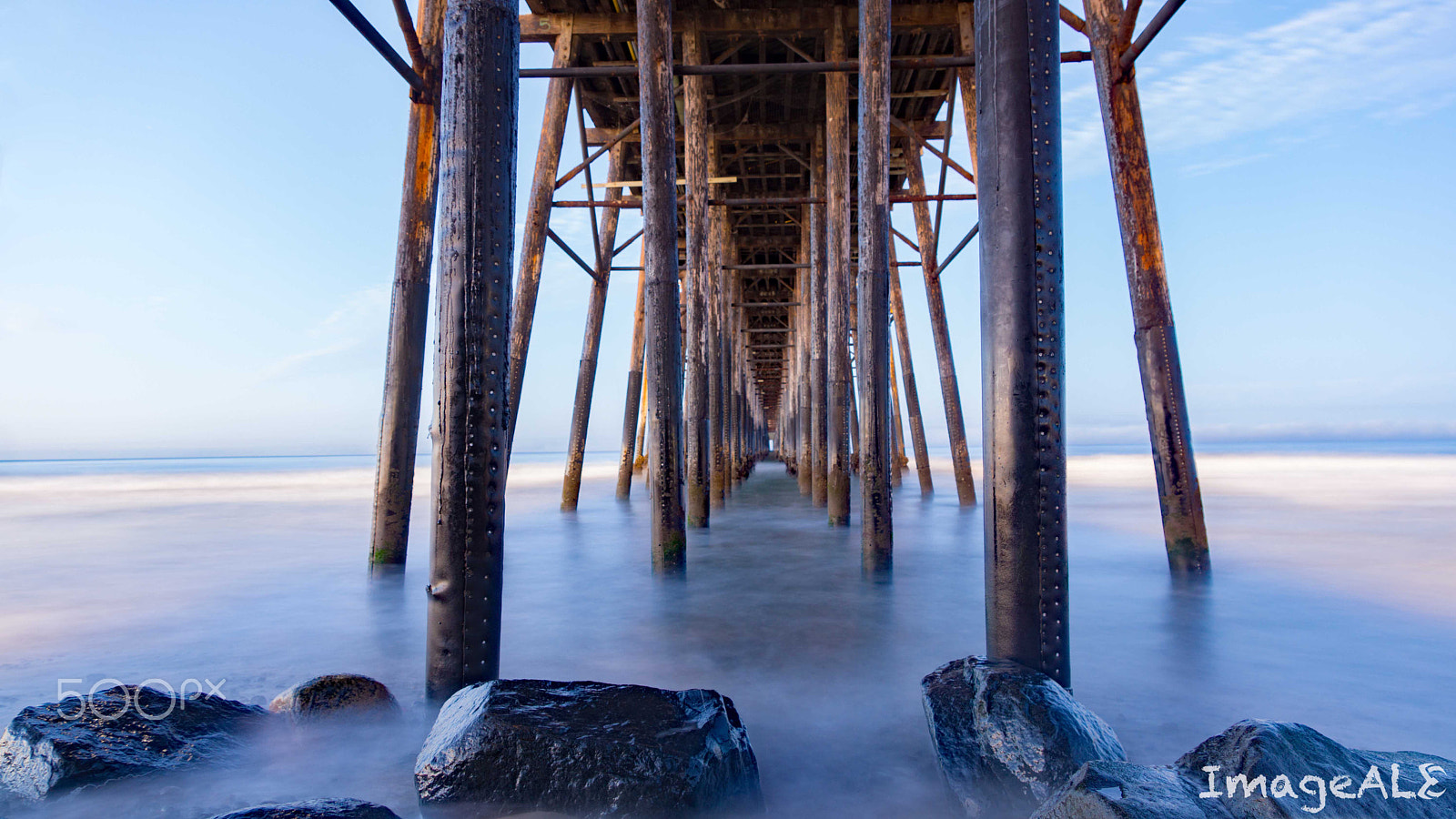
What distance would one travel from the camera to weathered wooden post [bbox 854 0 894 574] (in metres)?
5.47

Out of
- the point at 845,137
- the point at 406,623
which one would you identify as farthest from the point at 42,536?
the point at 845,137

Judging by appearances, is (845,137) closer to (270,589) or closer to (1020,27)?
(1020,27)

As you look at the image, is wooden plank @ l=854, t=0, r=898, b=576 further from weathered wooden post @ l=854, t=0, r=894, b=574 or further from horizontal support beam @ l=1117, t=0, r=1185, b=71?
horizontal support beam @ l=1117, t=0, r=1185, b=71

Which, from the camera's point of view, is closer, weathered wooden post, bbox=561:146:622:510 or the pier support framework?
the pier support framework

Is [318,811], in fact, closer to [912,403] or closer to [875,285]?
[875,285]

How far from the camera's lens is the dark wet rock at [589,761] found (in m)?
1.99

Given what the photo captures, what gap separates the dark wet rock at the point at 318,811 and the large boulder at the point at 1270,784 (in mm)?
1619

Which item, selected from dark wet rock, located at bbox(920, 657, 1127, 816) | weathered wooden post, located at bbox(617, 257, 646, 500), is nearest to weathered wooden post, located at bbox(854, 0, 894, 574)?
dark wet rock, located at bbox(920, 657, 1127, 816)

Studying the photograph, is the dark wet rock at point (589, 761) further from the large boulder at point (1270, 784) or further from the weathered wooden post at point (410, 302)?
the weathered wooden post at point (410, 302)

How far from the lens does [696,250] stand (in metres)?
8.29

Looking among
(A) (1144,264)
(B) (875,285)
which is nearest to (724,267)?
(B) (875,285)

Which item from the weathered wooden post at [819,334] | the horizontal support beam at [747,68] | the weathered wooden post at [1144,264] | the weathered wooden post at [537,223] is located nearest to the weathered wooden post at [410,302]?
the horizontal support beam at [747,68]

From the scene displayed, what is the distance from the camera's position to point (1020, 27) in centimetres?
249

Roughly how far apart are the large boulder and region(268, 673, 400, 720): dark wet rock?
238 centimetres
